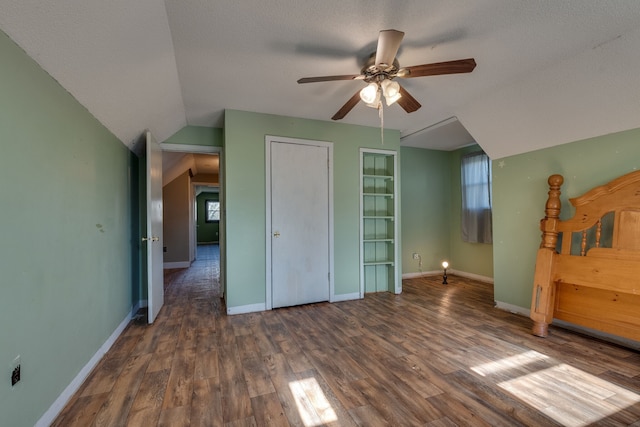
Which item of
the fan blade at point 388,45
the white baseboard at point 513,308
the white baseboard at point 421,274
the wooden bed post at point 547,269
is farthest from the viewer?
the white baseboard at point 421,274

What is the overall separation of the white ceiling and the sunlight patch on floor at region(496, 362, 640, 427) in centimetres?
208

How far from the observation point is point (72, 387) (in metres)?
1.69

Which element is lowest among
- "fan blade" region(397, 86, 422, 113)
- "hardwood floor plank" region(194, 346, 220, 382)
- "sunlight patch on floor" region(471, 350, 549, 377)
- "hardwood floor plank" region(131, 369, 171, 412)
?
"hardwood floor plank" region(194, 346, 220, 382)

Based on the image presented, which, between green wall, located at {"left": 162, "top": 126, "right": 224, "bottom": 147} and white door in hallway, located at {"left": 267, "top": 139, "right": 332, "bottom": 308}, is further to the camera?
green wall, located at {"left": 162, "top": 126, "right": 224, "bottom": 147}

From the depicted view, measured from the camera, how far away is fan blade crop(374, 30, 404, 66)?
5.18ft

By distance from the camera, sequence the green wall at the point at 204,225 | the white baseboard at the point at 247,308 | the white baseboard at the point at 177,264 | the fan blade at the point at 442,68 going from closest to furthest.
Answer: the fan blade at the point at 442,68, the white baseboard at the point at 247,308, the white baseboard at the point at 177,264, the green wall at the point at 204,225

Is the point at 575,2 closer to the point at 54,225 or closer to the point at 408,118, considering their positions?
the point at 408,118

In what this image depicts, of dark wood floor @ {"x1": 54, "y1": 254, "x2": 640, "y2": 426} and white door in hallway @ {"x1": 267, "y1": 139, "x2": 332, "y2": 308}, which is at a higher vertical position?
white door in hallway @ {"x1": 267, "y1": 139, "x2": 332, "y2": 308}

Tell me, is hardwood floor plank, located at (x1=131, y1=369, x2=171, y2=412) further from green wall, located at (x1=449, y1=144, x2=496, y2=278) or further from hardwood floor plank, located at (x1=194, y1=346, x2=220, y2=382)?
green wall, located at (x1=449, y1=144, x2=496, y2=278)

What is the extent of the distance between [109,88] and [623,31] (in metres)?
3.59

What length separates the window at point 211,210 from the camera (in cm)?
1220

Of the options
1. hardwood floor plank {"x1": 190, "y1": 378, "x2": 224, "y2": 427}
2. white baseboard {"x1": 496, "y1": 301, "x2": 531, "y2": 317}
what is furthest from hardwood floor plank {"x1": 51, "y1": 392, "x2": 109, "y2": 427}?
white baseboard {"x1": 496, "y1": 301, "x2": 531, "y2": 317}

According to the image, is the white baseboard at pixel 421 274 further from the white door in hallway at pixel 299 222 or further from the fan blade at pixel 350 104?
the fan blade at pixel 350 104

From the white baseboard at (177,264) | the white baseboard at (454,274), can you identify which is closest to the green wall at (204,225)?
the white baseboard at (177,264)
